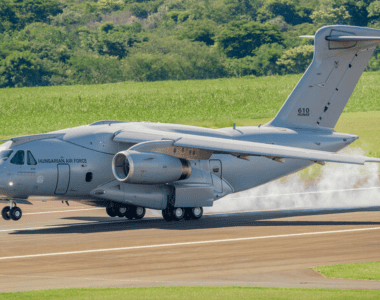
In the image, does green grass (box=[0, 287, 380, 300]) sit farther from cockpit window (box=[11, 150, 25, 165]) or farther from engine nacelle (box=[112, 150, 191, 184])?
cockpit window (box=[11, 150, 25, 165])

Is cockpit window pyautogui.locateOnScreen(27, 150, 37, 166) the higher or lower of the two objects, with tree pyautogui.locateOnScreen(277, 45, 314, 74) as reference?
lower

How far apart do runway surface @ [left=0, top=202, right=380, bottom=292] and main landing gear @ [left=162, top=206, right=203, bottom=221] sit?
1.03 feet

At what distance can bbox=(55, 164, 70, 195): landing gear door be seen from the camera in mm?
23719

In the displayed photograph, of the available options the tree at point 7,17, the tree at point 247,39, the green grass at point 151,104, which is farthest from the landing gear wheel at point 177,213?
the tree at point 7,17

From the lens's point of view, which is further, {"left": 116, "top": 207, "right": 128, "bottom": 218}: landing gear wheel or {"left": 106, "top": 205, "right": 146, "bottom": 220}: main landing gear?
{"left": 116, "top": 207, "right": 128, "bottom": 218}: landing gear wheel

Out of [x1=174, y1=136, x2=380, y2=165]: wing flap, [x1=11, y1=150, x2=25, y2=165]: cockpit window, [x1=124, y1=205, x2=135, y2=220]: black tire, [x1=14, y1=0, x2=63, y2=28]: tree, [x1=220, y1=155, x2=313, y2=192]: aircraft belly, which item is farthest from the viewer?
[x1=14, y1=0, x2=63, y2=28]: tree

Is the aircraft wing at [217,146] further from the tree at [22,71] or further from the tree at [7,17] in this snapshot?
the tree at [7,17]

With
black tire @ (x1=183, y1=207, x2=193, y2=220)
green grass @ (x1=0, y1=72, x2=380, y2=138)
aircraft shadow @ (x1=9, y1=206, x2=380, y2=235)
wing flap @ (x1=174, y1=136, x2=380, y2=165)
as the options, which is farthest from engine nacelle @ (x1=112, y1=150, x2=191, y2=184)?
green grass @ (x1=0, y1=72, x2=380, y2=138)

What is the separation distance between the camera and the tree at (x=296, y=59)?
104438 millimetres

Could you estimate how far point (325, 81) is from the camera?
28688 millimetres

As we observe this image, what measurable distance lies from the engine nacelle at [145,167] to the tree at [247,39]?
3655 inches

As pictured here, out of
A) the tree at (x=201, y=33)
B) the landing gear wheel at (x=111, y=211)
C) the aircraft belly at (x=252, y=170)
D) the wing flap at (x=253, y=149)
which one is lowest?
the landing gear wheel at (x=111, y=211)

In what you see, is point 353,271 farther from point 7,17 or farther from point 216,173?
point 7,17

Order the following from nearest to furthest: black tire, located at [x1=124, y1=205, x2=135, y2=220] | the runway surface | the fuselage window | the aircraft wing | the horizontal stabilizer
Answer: the runway surface
the aircraft wing
the fuselage window
black tire, located at [x1=124, y1=205, x2=135, y2=220]
the horizontal stabilizer
